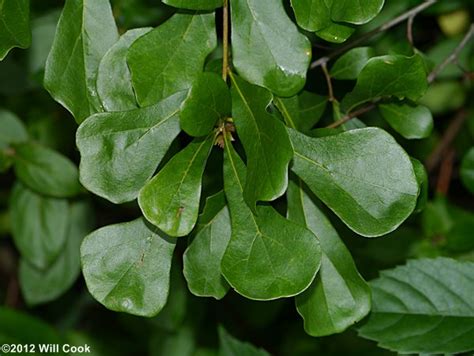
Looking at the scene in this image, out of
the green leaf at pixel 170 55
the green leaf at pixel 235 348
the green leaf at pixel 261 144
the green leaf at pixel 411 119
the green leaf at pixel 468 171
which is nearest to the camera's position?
the green leaf at pixel 261 144

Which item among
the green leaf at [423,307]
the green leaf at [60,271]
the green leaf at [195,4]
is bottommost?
the green leaf at [60,271]

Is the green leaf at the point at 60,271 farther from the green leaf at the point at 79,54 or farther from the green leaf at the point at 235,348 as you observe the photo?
the green leaf at the point at 79,54

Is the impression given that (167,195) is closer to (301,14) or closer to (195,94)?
(195,94)

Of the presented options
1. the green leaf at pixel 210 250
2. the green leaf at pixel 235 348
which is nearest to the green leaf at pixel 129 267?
the green leaf at pixel 210 250

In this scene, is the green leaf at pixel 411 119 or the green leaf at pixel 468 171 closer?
the green leaf at pixel 411 119

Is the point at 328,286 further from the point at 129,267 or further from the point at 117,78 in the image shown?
the point at 117,78

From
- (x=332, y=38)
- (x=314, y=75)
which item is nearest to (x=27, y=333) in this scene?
(x=314, y=75)
